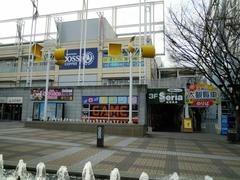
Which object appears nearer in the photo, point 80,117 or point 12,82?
point 80,117

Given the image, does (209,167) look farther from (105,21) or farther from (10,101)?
(105,21)

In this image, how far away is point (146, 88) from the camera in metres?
23.4

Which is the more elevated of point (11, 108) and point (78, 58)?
point (78, 58)

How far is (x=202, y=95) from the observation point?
73.2 feet

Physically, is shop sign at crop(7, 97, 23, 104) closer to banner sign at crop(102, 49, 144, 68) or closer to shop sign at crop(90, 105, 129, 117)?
shop sign at crop(90, 105, 129, 117)

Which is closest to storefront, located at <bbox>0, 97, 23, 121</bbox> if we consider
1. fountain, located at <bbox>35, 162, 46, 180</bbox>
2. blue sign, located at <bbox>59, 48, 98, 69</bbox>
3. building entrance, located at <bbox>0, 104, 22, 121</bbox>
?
building entrance, located at <bbox>0, 104, 22, 121</bbox>

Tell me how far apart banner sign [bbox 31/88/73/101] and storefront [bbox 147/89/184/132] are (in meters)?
8.94

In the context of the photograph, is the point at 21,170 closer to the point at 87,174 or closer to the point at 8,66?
the point at 87,174

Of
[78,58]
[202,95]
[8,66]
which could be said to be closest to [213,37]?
[202,95]

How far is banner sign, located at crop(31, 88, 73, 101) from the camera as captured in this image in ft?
83.6

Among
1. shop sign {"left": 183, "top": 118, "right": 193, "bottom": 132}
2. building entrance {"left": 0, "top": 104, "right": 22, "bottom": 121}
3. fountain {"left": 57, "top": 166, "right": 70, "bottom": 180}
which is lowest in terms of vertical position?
fountain {"left": 57, "top": 166, "right": 70, "bottom": 180}

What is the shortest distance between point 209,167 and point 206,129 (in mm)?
16755

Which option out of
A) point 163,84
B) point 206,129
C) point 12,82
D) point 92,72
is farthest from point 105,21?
point 206,129

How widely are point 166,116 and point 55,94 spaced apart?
14267 mm
